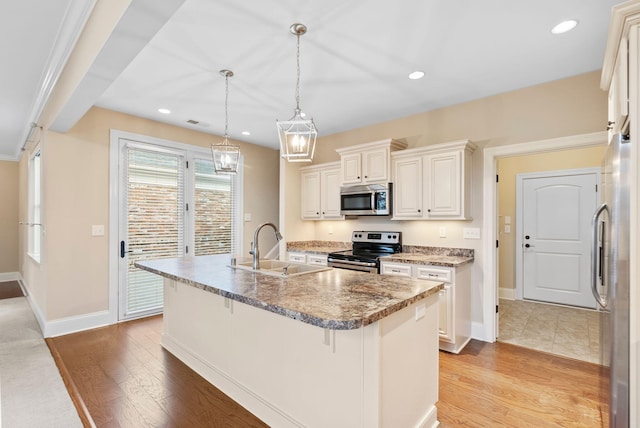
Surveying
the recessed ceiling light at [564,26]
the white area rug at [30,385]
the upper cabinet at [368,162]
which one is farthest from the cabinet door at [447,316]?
the white area rug at [30,385]

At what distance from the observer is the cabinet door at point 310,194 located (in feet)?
16.0

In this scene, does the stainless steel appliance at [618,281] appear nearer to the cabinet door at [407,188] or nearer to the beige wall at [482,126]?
the beige wall at [482,126]

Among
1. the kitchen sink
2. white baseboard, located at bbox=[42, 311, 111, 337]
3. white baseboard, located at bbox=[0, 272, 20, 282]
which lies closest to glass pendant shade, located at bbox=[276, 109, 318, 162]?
the kitchen sink

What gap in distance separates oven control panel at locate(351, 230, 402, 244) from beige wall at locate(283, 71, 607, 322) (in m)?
0.10

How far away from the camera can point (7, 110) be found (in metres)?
3.88

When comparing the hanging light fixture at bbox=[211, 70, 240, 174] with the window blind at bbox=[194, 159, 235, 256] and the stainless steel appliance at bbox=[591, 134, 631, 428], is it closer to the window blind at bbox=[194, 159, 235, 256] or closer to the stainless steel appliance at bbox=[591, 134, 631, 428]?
the window blind at bbox=[194, 159, 235, 256]

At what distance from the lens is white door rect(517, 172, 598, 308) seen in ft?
15.0

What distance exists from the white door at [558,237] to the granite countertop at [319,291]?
13.3 feet

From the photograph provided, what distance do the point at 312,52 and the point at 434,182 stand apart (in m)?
1.99

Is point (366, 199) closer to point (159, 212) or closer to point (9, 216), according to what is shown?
point (159, 212)

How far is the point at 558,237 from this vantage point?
15.7ft

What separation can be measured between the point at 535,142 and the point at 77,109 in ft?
14.4

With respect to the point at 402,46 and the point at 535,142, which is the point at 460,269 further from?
the point at 402,46

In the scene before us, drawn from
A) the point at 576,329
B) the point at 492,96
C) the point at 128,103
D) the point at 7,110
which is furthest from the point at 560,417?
the point at 7,110
